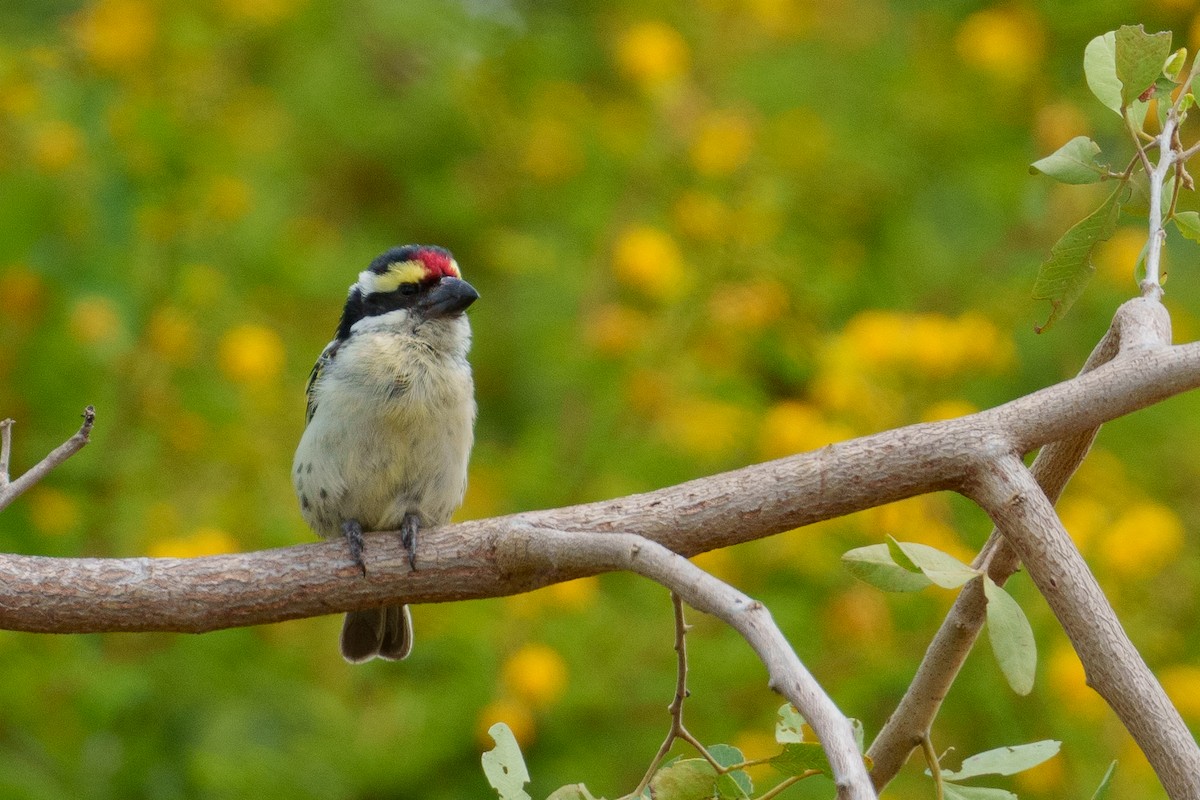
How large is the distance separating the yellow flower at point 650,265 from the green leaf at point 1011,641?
7.86ft

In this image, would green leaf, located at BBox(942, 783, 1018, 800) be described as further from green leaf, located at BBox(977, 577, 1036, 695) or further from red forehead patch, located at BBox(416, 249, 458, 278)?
red forehead patch, located at BBox(416, 249, 458, 278)

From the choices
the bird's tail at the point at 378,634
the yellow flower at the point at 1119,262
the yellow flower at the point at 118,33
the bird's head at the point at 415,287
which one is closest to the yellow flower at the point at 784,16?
the yellow flower at the point at 1119,262

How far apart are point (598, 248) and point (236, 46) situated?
156cm

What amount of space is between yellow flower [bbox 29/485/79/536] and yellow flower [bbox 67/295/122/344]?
0.45 metres

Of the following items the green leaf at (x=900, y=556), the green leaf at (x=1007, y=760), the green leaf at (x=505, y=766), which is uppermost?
the green leaf at (x=900, y=556)

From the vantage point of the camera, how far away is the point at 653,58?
4.66 m

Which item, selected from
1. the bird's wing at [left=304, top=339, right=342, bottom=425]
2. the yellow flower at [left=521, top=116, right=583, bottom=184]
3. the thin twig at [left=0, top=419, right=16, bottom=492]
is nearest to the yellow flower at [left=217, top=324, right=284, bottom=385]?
the bird's wing at [left=304, top=339, right=342, bottom=425]

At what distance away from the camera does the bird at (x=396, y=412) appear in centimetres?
341

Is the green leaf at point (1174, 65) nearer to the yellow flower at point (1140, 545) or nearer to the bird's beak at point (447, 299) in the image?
the yellow flower at point (1140, 545)

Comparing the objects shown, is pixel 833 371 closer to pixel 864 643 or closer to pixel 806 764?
pixel 864 643

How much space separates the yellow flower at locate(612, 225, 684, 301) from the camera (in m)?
4.23

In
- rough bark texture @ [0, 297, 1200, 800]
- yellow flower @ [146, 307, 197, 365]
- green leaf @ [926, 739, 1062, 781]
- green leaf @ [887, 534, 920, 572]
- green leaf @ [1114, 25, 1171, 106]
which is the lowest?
green leaf @ [926, 739, 1062, 781]

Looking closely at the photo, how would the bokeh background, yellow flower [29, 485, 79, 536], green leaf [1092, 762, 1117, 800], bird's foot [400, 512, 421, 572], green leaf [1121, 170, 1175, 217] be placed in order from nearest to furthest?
green leaf [1092, 762, 1117, 800] < green leaf [1121, 170, 1175, 217] < bird's foot [400, 512, 421, 572] < the bokeh background < yellow flower [29, 485, 79, 536]

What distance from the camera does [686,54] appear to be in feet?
16.3
